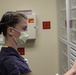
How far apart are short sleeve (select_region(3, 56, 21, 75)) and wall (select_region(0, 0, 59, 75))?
2.10 m

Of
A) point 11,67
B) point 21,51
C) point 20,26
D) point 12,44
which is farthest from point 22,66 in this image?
point 21,51

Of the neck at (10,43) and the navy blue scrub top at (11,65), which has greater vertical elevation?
the neck at (10,43)

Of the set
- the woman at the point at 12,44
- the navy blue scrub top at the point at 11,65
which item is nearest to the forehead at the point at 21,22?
the woman at the point at 12,44

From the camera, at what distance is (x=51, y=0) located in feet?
11.8

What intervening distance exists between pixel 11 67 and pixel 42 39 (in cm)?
214

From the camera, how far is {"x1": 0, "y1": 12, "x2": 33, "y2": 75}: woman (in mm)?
1555

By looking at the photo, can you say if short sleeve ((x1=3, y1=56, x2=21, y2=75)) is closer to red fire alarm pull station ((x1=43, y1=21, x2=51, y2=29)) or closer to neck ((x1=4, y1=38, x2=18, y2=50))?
neck ((x1=4, y1=38, x2=18, y2=50))

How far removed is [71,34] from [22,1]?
1218 millimetres

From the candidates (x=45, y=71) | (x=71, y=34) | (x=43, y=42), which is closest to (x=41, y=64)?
(x=45, y=71)

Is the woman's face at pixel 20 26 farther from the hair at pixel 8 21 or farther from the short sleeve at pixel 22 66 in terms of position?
the short sleeve at pixel 22 66

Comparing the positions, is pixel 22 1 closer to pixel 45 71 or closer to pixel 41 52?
pixel 41 52

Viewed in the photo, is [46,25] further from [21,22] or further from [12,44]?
[12,44]

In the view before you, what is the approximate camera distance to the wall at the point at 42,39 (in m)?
3.59

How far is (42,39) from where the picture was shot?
3.66 m
